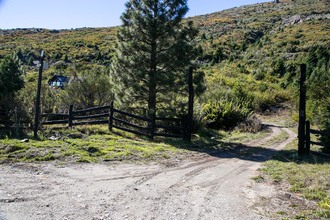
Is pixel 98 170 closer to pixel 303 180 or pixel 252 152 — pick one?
pixel 303 180

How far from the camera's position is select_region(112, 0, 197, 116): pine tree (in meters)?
15.2

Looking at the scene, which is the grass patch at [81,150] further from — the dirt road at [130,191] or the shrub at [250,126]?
the shrub at [250,126]

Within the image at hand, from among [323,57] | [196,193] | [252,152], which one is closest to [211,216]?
[196,193]

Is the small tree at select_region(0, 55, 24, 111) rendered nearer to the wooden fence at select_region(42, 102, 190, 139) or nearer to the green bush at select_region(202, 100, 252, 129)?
the wooden fence at select_region(42, 102, 190, 139)

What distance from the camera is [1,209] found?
17.0 feet

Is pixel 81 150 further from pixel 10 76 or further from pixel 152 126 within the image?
pixel 10 76

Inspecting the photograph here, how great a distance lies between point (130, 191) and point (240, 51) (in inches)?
2342

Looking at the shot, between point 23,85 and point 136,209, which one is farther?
point 23,85

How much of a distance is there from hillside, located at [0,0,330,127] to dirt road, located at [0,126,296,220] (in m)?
10.00

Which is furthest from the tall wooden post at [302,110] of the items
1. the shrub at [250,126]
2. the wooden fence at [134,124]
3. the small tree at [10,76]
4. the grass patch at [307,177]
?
the small tree at [10,76]

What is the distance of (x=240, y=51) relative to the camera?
62.4 meters

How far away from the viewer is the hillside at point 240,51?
95.9 ft

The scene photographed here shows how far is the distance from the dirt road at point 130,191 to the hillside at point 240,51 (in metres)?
10.00

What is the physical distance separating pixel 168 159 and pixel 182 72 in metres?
6.68
